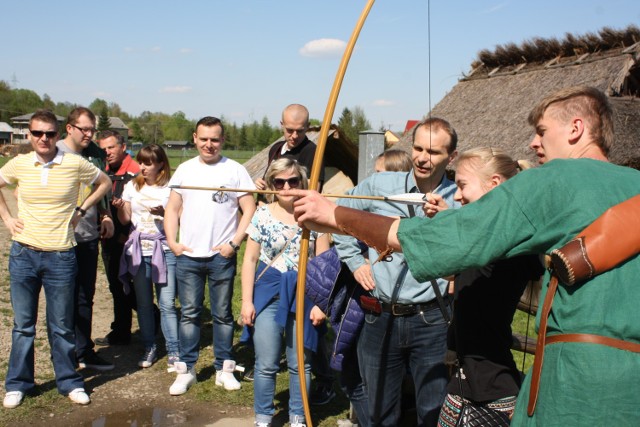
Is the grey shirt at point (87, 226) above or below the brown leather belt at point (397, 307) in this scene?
above

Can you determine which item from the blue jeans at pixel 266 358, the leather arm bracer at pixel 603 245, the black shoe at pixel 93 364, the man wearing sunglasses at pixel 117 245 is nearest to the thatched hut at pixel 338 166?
the man wearing sunglasses at pixel 117 245

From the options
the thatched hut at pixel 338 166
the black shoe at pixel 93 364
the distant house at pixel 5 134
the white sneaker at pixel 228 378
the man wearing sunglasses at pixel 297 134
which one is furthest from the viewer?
the distant house at pixel 5 134

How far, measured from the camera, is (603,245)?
71.3 inches

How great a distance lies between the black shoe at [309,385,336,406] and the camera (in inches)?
189

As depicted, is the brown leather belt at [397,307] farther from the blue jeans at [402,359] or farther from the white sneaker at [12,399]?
the white sneaker at [12,399]

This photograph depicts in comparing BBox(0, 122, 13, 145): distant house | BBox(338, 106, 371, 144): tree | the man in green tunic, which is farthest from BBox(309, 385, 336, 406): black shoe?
BBox(0, 122, 13, 145): distant house

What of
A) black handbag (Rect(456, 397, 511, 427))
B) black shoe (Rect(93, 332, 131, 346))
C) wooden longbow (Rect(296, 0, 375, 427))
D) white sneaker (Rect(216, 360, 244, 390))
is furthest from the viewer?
black shoe (Rect(93, 332, 131, 346))

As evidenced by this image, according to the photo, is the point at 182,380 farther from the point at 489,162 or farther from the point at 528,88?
the point at 528,88

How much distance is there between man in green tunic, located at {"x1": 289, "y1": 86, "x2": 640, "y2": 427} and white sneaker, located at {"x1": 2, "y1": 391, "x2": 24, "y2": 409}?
370 cm

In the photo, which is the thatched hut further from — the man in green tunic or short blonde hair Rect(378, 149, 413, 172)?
the man in green tunic

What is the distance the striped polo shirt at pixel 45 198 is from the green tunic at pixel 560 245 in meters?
3.35

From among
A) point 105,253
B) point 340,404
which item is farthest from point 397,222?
point 105,253

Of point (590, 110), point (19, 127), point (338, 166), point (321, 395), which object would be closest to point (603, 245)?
point (590, 110)

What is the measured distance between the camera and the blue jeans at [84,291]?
16.8 ft
